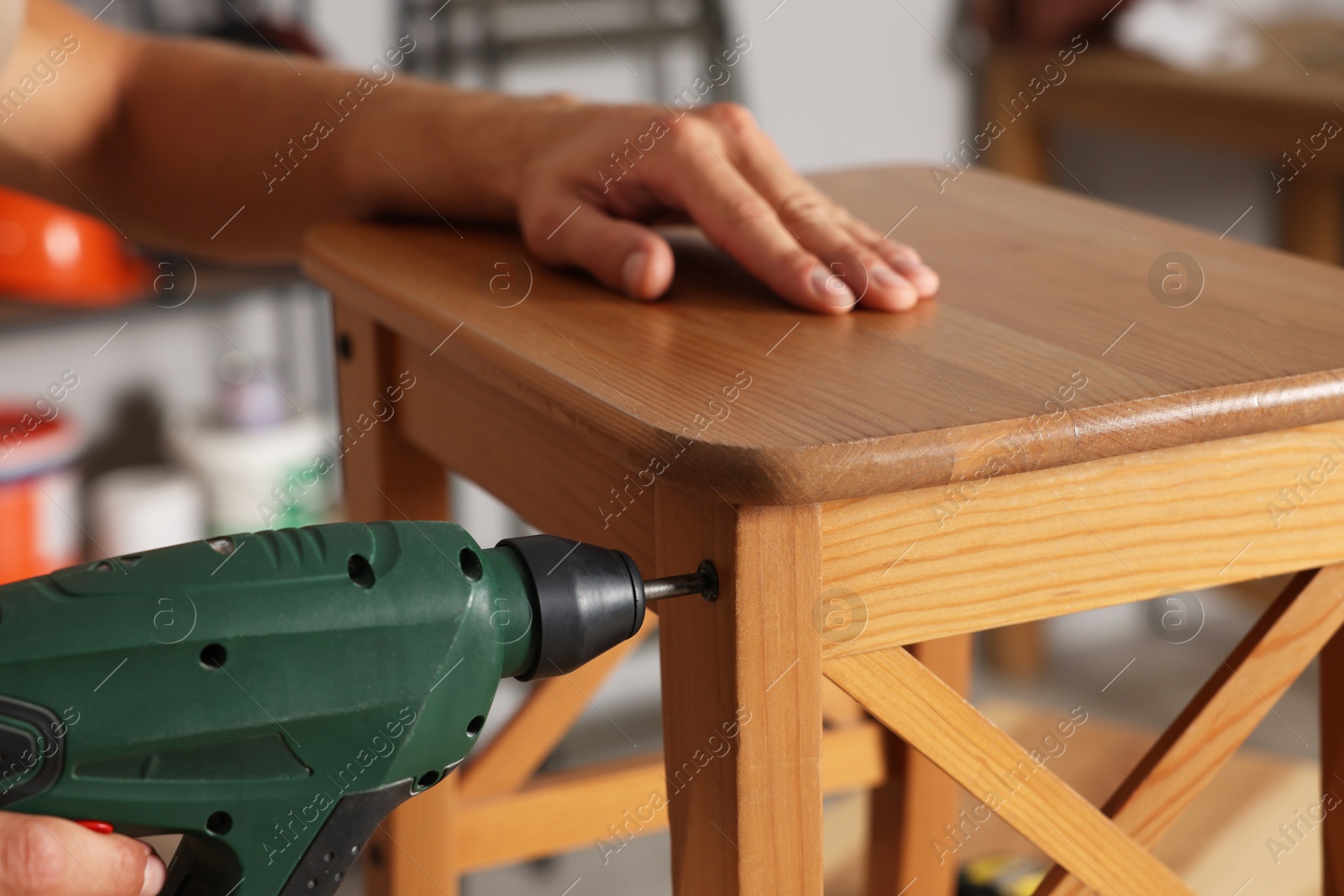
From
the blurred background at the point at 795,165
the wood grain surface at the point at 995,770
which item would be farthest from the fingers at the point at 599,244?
the blurred background at the point at 795,165

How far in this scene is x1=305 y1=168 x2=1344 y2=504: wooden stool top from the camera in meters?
0.45

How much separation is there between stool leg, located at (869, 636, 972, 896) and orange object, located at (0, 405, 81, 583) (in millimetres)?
930

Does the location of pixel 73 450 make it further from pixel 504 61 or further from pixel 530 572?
pixel 530 572

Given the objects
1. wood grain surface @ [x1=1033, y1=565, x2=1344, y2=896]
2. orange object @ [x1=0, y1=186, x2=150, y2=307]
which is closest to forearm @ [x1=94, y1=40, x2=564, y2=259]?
wood grain surface @ [x1=1033, y1=565, x2=1344, y2=896]

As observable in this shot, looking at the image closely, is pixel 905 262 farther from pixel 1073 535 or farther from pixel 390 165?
pixel 390 165

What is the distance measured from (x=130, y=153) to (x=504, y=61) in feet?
2.98

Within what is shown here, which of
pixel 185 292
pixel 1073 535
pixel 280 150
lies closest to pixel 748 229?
pixel 1073 535

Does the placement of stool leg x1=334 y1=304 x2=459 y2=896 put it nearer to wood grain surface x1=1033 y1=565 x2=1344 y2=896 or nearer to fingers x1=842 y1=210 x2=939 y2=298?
fingers x1=842 y1=210 x2=939 y2=298

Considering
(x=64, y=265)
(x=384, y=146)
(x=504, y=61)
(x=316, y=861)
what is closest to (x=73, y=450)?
(x=64, y=265)

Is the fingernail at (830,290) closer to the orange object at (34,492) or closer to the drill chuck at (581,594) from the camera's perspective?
the drill chuck at (581,594)

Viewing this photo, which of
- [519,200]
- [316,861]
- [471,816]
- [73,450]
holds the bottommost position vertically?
[316,861]

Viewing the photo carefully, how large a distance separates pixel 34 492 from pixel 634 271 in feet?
3.45

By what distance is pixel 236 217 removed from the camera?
838 mm

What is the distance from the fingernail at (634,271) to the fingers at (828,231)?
0.08m
